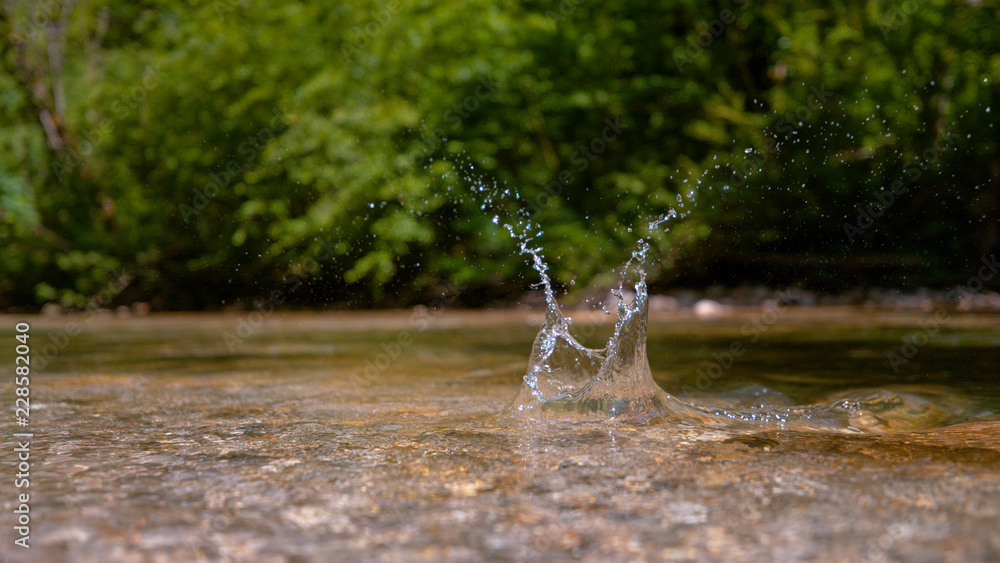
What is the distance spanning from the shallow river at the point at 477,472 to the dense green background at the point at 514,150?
168 inches

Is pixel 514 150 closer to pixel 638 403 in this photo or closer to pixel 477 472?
pixel 638 403

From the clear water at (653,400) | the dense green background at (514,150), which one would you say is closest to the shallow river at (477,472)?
the clear water at (653,400)

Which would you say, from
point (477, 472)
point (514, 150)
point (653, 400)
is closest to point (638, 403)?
point (653, 400)

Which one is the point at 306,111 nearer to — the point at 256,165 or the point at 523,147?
the point at 256,165

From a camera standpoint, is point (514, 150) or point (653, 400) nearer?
point (653, 400)

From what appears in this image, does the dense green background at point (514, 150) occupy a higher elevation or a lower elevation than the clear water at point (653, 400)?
higher

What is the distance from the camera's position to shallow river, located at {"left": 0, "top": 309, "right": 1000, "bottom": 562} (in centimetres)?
102

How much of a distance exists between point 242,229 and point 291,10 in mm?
2123

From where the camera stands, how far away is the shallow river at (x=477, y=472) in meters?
1.02

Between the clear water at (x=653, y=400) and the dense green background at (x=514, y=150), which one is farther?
the dense green background at (x=514, y=150)

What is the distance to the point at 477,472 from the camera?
139 centimetres

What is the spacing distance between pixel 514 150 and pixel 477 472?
6.89 meters

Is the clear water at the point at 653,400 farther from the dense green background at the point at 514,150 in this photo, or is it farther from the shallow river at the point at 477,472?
the dense green background at the point at 514,150

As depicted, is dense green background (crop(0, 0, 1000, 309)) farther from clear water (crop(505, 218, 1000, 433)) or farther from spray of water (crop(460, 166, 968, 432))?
spray of water (crop(460, 166, 968, 432))
